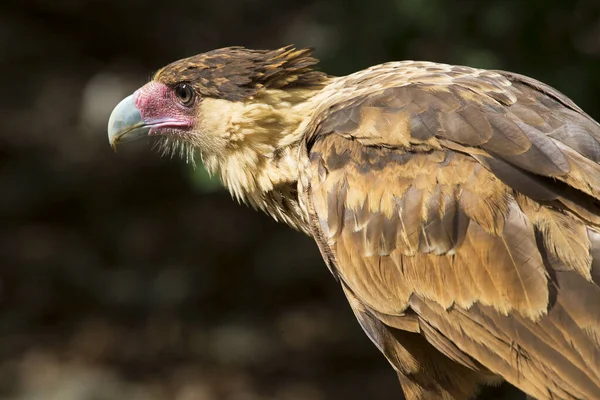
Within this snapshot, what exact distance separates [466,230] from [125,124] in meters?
1.90

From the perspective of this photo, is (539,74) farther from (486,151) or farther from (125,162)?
(125,162)

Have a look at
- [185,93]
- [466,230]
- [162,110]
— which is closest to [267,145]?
[185,93]

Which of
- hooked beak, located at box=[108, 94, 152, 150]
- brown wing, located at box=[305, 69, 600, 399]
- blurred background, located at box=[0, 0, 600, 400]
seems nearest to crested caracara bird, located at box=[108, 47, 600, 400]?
brown wing, located at box=[305, 69, 600, 399]

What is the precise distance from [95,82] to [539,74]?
4202 millimetres

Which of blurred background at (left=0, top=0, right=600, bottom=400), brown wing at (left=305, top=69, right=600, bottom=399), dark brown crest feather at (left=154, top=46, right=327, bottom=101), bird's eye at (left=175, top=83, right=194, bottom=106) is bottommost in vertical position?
blurred background at (left=0, top=0, right=600, bottom=400)

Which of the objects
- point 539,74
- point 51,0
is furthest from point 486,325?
point 51,0

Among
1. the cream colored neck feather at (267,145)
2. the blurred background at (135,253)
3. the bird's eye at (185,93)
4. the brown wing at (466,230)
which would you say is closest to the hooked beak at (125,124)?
the bird's eye at (185,93)

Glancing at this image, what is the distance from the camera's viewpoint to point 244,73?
4109 mm

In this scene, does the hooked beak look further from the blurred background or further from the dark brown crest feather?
the blurred background

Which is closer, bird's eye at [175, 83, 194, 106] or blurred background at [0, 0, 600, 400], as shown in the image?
bird's eye at [175, 83, 194, 106]

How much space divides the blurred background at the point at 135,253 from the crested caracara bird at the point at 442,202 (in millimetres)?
2687

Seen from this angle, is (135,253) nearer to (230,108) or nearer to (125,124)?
(125,124)

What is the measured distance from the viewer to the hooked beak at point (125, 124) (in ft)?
14.7

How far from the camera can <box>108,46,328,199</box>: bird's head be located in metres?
4.09
